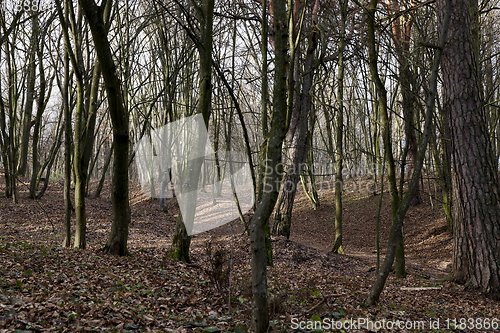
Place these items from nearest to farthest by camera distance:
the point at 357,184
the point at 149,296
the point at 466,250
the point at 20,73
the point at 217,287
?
the point at 149,296 → the point at 217,287 → the point at 466,250 → the point at 20,73 → the point at 357,184

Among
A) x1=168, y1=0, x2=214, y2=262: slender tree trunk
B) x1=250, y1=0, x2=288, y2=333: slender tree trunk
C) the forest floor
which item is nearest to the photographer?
x1=250, y1=0, x2=288, y2=333: slender tree trunk

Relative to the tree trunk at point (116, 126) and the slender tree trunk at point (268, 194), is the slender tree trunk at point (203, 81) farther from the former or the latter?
the slender tree trunk at point (268, 194)

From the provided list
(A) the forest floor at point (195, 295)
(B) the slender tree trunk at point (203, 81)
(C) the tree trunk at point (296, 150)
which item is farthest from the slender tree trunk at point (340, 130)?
(B) the slender tree trunk at point (203, 81)

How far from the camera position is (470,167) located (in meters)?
4.68

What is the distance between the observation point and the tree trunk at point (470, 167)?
4.56 metres

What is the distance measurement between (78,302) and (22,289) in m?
0.65

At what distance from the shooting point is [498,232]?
4.51 m

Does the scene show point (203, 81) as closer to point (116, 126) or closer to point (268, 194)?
point (116, 126)

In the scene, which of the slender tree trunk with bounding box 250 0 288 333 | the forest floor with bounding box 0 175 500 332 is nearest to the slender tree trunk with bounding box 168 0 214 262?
the forest floor with bounding box 0 175 500 332

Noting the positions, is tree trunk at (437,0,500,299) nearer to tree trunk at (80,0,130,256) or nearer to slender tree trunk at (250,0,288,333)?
slender tree trunk at (250,0,288,333)

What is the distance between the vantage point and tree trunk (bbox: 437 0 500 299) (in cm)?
456

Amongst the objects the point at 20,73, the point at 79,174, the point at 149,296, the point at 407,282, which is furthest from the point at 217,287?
the point at 20,73

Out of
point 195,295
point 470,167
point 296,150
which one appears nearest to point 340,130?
point 296,150

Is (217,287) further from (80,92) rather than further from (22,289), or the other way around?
(80,92)
